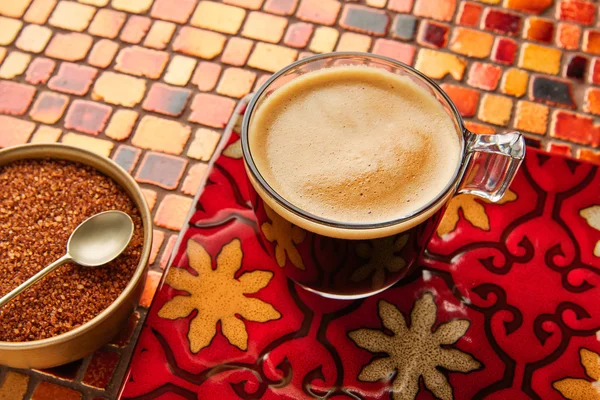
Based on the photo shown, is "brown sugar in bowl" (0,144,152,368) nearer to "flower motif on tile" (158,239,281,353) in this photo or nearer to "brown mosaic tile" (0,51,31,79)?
"flower motif on tile" (158,239,281,353)

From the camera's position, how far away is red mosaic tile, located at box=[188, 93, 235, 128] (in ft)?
3.39

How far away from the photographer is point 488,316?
2.47 ft

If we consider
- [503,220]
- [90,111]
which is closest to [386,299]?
[503,220]

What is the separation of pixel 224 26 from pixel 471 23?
46 cm

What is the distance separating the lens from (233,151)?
0.89 metres

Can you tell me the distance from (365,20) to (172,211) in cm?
52

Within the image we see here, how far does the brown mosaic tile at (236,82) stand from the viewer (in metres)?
1.07

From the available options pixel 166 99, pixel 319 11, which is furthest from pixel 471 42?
pixel 166 99

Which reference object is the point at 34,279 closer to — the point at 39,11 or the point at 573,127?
the point at 39,11

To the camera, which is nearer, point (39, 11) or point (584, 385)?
point (584, 385)

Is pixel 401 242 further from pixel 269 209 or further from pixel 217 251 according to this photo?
pixel 217 251

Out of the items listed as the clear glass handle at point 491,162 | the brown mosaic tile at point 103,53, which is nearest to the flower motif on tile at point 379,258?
the clear glass handle at point 491,162

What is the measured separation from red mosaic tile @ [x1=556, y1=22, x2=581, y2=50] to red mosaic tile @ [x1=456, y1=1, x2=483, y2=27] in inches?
5.8

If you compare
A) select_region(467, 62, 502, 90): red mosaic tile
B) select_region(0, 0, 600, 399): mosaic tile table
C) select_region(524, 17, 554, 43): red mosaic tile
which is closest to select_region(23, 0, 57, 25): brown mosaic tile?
select_region(0, 0, 600, 399): mosaic tile table
